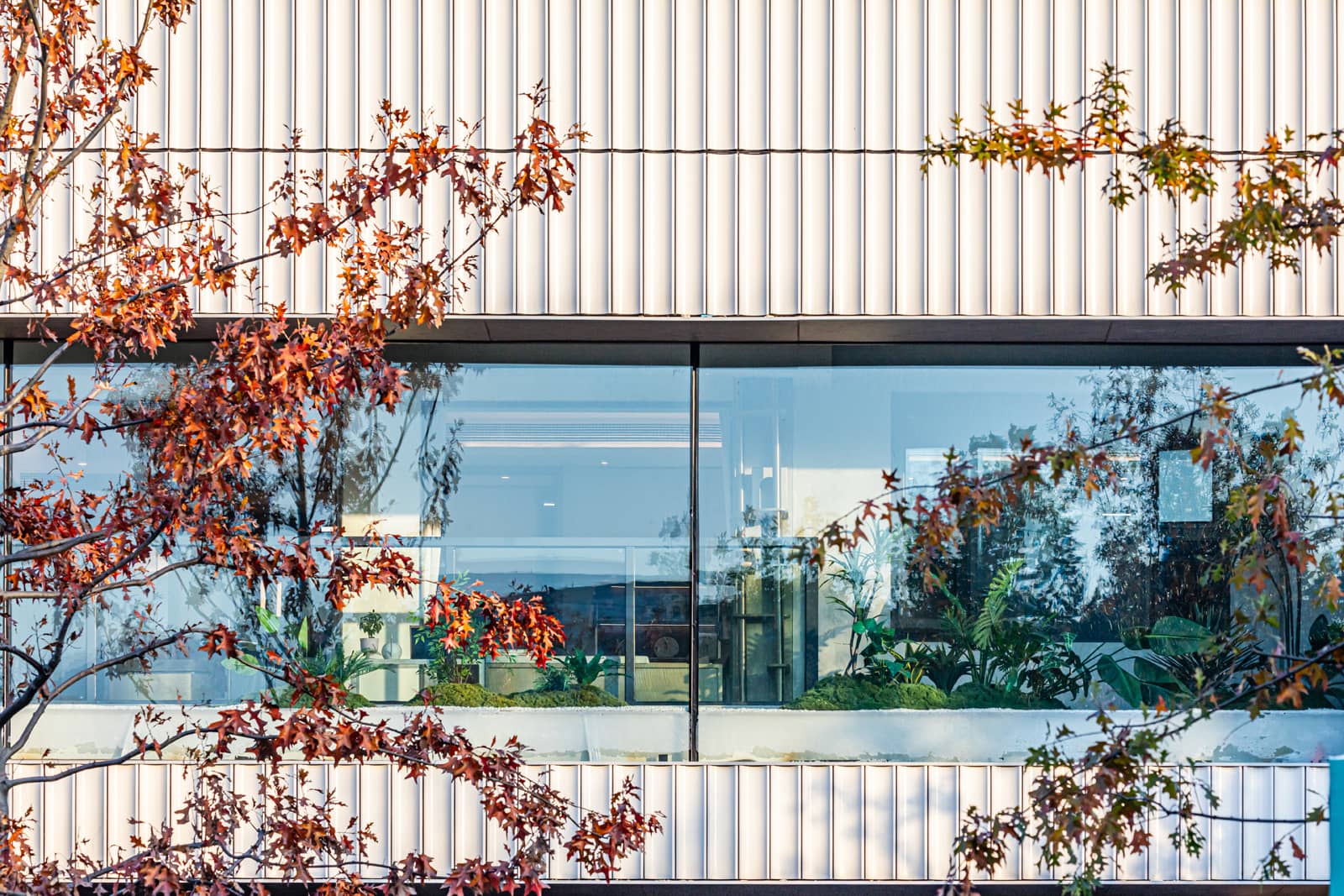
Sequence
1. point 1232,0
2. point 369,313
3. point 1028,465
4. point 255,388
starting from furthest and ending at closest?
point 1232,0, point 369,313, point 255,388, point 1028,465

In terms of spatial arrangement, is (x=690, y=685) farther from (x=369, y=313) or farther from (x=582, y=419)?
(x=369, y=313)

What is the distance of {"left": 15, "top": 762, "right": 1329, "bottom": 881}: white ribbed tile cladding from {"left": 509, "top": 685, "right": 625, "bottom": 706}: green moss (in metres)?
0.38

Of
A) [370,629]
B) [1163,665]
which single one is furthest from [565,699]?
[1163,665]

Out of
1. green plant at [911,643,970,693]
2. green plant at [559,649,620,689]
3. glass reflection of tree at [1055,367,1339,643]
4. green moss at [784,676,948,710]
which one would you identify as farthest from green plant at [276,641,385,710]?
glass reflection of tree at [1055,367,1339,643]

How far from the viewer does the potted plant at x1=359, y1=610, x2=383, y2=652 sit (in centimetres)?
769

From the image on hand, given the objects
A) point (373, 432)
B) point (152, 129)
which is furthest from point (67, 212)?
point (373, 432)

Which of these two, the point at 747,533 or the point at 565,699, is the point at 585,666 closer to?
the point at 565,699

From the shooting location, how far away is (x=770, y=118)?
7.38 metres

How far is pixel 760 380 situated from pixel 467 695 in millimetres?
2612

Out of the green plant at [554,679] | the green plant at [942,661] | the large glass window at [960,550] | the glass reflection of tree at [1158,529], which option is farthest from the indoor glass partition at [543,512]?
the glass reflection of tree at [1158,529]

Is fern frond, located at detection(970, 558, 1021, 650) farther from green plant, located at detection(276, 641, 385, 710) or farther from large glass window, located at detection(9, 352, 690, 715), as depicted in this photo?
green plant, located at detection(276, 641, 385, 710)

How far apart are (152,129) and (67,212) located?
69 centimetres

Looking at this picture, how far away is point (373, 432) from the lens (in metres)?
7.80

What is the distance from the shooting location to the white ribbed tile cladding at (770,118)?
7324 mm
